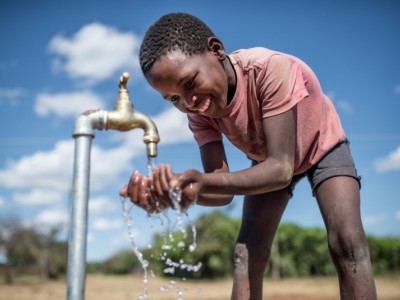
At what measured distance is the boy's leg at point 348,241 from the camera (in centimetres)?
224

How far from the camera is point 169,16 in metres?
2.15

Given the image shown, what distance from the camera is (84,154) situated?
1.74 meters

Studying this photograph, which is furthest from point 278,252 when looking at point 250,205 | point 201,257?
point 250,205

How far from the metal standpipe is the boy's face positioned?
0.53 ft

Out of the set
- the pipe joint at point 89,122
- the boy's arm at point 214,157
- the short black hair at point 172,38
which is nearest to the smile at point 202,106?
the short black hair at point 172,38

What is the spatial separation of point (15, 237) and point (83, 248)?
17878 millimetres

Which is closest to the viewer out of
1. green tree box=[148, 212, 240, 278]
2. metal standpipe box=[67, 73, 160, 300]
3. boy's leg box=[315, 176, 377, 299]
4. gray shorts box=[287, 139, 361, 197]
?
metal standpipe box=[67, 73, 160, 300]

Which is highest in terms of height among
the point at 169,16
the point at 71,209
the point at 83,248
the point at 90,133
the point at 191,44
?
the point at 169,16

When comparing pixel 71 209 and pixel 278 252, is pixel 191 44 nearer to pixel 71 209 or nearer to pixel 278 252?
pixel 71 209

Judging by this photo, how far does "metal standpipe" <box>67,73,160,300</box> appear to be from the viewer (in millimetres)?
1639

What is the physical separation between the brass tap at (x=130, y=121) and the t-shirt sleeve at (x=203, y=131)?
31.0 inches

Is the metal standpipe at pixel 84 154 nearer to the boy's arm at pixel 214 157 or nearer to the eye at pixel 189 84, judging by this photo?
the eye at pixel 189 84

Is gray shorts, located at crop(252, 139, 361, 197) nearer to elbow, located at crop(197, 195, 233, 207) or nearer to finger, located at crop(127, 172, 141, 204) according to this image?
elbow, located at crop(197, 195, 233, 207)

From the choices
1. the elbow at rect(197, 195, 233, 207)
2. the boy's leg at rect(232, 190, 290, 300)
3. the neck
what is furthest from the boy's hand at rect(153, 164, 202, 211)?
the boy's leg at rect(232, 190, 290, 300)
